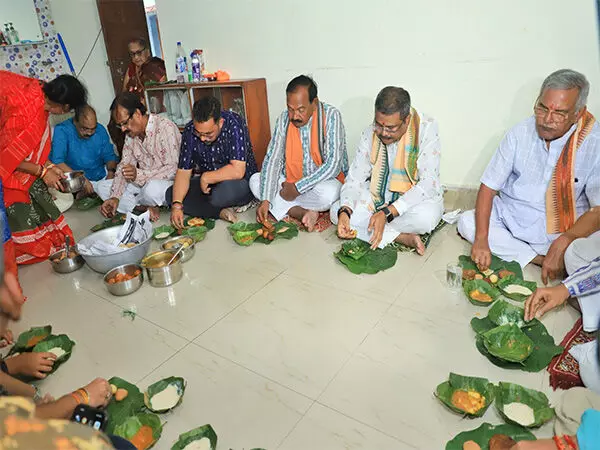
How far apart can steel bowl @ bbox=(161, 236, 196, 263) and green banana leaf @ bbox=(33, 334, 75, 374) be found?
2.56ft

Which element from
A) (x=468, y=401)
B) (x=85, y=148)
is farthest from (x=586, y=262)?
(x=85, y=148)

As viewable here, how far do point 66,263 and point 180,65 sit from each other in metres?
2.24

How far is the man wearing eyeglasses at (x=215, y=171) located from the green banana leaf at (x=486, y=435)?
2.20 meters

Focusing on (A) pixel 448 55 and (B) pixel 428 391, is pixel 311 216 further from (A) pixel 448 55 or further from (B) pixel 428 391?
(B) pixel 428 391

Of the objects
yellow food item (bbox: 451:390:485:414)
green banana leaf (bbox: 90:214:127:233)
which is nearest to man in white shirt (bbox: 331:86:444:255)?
yellow food item (bbox: 451:390:485:414)

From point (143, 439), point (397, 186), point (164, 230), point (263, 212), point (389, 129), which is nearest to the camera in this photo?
point (143, 439)

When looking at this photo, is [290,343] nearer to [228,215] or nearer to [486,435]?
[486,435]

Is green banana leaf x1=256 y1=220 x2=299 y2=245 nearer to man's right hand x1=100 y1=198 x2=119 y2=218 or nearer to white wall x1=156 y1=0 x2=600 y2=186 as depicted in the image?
white wall x1=156 y1=0 x2=600 y2=186

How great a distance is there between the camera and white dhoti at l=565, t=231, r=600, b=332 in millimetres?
1715

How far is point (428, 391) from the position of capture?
1.54 metres

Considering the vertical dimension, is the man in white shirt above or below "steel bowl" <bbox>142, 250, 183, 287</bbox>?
above

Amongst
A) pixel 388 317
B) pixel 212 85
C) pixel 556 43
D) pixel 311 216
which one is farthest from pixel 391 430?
pixel 212 85

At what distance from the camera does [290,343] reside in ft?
6.02

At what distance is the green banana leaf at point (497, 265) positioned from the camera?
7.14 ft
